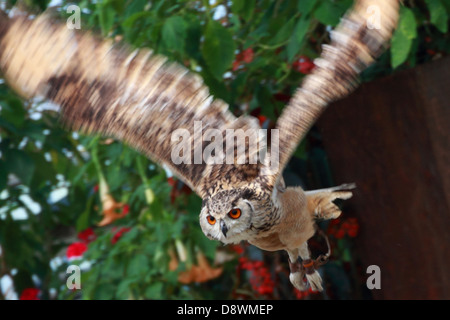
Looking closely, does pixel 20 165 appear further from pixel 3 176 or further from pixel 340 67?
pixel 340 67

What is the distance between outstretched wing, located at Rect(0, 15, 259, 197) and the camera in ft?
4.59

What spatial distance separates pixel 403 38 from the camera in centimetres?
177

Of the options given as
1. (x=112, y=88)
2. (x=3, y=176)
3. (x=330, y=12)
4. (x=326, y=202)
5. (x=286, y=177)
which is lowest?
(x=326, y=202)

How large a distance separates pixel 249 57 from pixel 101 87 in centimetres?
104

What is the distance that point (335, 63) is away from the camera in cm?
121

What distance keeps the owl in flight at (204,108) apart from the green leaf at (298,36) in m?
0.43

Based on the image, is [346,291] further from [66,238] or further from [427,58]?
[66,238]

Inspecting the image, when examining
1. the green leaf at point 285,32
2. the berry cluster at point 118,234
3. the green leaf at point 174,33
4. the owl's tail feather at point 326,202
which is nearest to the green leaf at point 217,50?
the green leaf at point 174,33

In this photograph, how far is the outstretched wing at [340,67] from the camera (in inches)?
46.1

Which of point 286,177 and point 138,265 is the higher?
point 286,177

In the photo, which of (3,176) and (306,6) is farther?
(3,176)

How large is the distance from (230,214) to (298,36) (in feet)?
2.80

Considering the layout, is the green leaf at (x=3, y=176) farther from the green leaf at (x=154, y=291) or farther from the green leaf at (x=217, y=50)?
the green leaf at (x=217, y=50)

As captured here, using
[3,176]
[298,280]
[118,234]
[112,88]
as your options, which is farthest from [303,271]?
[118,234]
